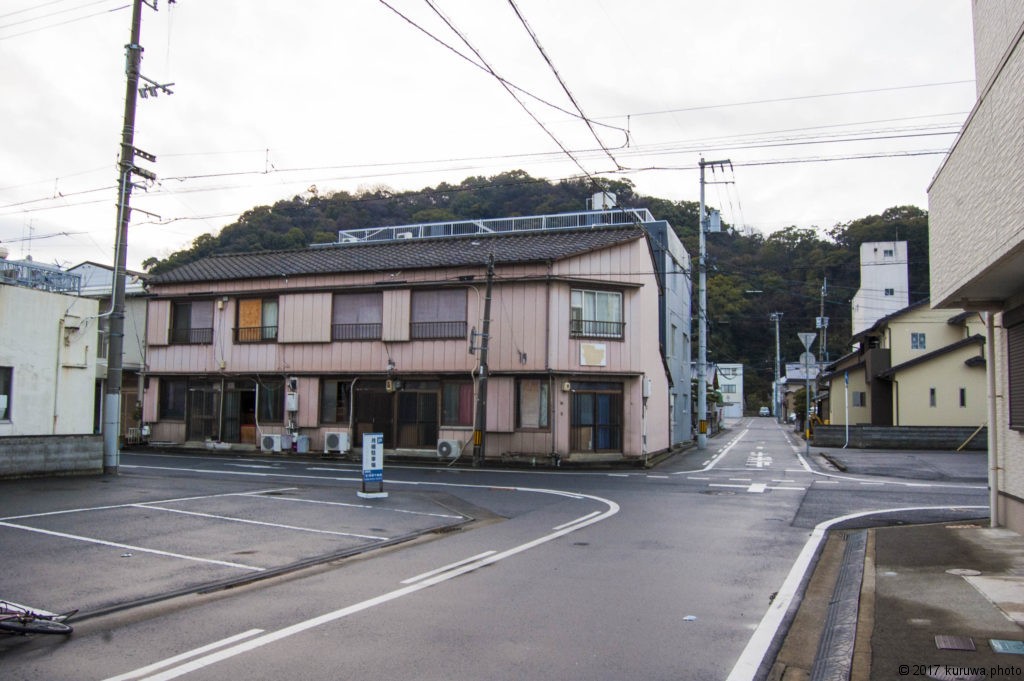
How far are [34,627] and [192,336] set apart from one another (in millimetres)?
27574

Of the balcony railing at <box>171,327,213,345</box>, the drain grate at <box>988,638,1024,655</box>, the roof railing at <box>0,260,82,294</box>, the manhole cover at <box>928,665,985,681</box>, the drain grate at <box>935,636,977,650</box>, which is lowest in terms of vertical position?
the manhole cover at <box>928,665,985,681</box>

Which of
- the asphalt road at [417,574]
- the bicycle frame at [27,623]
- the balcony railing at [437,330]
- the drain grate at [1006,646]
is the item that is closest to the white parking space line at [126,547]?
the asphalt road at [417,574]

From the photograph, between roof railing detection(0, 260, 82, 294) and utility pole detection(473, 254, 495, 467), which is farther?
utility pole detection(473, 254, 495, 467)

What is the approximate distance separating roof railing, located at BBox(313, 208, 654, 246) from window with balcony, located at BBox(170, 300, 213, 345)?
7.42 meters

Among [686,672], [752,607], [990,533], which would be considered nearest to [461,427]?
[990,533]

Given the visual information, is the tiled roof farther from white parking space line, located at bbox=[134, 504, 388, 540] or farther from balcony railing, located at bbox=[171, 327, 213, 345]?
white parking space line, located at bbox=[134, 504, 388, 540]

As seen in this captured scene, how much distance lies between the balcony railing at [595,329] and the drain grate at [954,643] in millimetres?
19828

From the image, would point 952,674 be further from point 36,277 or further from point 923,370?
point 923,370

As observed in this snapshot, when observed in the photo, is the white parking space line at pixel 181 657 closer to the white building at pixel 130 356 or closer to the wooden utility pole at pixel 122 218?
the wooden utility pole at pixel 122 218

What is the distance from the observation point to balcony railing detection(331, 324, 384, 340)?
91.6 feet

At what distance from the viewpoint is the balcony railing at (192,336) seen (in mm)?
31175

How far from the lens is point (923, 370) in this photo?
36781 mm

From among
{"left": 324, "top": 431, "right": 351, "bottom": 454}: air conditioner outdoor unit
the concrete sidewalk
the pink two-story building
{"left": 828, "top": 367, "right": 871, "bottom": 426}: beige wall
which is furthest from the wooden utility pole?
{"left": 828, "top": 367, "right": 871, "bottom": 426}: beige wall

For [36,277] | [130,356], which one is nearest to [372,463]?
[36,277]
